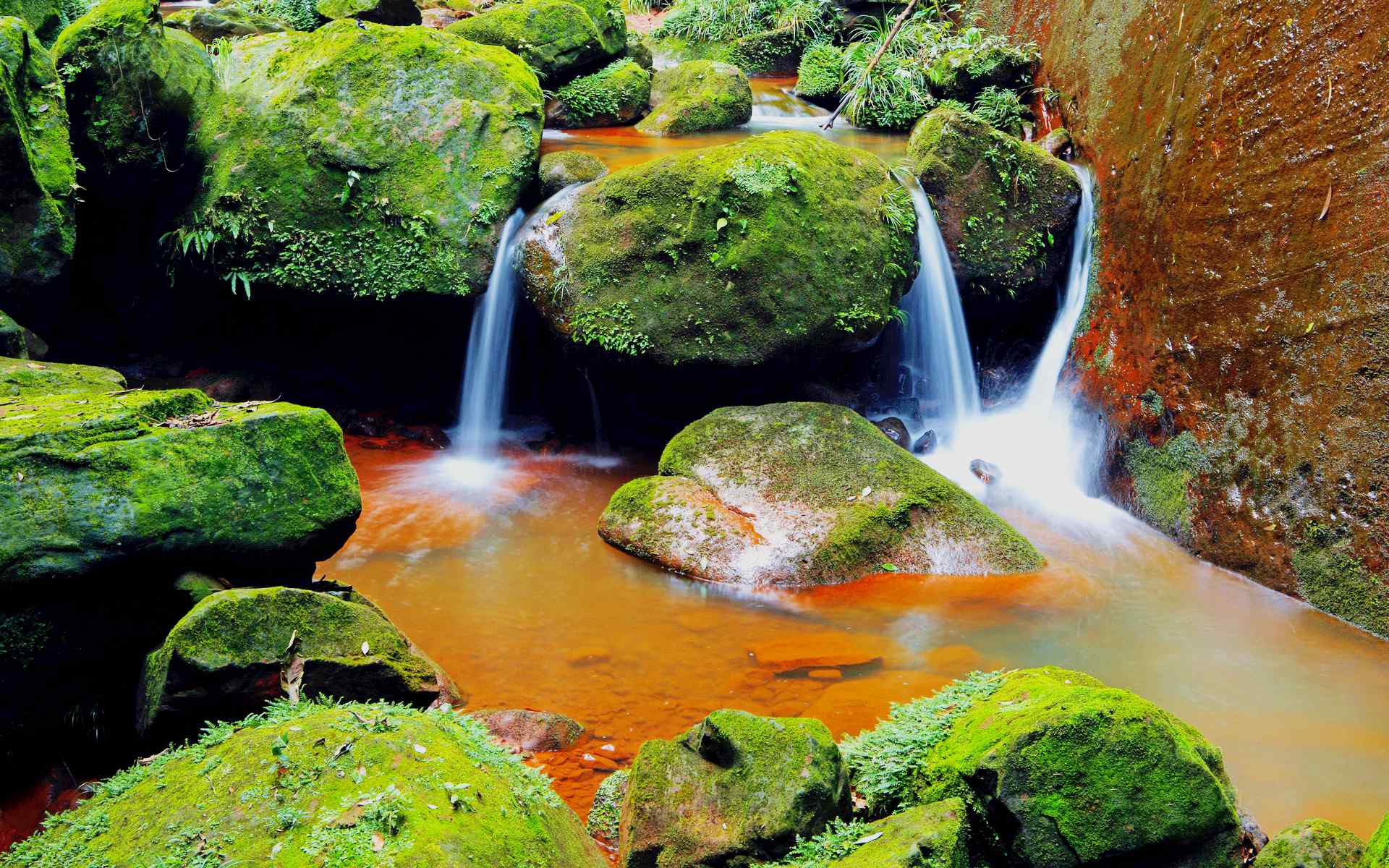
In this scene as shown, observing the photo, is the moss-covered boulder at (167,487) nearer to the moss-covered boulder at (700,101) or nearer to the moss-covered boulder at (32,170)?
the moss-covered boulder at (32,170)

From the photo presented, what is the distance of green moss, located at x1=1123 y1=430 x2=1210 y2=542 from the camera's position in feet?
23.1

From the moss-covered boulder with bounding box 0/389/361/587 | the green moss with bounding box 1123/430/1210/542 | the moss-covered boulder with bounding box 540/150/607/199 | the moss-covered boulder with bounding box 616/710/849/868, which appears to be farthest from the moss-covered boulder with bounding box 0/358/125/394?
the green moss with bounding box 1123/430/1210/542

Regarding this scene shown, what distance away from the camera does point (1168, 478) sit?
7262 mm

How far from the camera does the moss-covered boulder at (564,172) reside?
339 inches

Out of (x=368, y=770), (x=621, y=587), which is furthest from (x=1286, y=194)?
(x=368, y=770)

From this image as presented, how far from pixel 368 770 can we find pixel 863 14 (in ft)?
45.3

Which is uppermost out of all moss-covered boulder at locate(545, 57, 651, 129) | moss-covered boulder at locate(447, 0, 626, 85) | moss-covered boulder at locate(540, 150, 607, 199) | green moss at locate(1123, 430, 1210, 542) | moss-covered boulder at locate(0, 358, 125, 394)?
moss-covered boulder at locate(447, 0, 626, 85)

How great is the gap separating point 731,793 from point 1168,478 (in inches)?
200

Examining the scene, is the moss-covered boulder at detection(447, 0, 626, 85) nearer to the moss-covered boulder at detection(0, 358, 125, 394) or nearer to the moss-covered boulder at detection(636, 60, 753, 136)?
the moss-covered boulder at detection(636, 60, 753, 136)

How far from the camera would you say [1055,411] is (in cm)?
865

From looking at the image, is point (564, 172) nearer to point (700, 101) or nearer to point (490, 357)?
point (490, 357)

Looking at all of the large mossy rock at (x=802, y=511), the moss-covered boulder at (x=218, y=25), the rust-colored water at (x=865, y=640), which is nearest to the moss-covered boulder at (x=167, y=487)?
the rust-colored water at (x=865, y=640)

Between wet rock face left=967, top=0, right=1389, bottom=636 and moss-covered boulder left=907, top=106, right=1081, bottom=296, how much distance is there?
699mm

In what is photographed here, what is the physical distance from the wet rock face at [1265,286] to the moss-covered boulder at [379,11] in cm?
803
